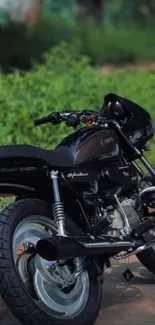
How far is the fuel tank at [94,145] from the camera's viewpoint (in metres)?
5.12

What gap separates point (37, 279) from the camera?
4785 millimetres

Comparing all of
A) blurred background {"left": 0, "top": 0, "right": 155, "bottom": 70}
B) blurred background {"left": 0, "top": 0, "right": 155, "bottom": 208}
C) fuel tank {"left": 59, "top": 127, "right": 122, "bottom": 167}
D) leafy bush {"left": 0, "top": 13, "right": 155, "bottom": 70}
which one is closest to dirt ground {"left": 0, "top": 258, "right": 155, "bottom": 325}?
fuel tank {"left": 59, "top": 127, "right": 122, "bottom": 167}

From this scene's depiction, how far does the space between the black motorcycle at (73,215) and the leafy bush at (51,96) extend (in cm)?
336

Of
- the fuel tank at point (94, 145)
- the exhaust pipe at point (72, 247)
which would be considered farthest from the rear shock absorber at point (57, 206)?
the fuel tank at point (94, 145)

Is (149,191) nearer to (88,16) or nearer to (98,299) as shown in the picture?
(98,299)

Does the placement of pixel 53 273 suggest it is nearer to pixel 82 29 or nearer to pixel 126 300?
pixel 126 300

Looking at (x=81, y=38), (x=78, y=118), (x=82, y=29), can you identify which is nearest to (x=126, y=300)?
(x=78, y=118)

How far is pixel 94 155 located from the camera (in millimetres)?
5176

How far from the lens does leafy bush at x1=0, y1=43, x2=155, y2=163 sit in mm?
9367

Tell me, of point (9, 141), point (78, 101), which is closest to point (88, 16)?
point (78, 101)

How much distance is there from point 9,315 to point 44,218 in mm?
691

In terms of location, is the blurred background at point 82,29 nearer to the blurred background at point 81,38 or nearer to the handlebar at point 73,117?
the blurred background at point 81,38

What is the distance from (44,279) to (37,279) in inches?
1.8

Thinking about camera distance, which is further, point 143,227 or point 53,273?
point 143,227
